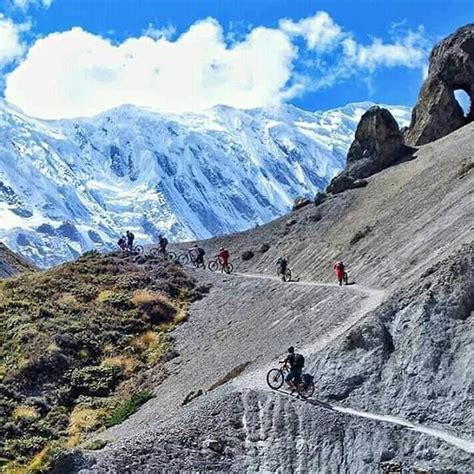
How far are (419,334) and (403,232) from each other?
22867mm

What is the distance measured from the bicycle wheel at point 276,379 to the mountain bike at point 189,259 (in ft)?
125

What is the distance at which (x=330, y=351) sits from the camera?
3033cm

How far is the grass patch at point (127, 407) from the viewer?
37.7 m

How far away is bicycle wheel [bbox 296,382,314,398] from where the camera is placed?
2867cm

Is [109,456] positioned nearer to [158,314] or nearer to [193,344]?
[193,344]

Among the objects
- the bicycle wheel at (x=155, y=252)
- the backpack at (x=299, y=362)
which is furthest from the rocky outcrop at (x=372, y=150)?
the backpack at (x=299, y=362)

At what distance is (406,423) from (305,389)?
3.81 metres

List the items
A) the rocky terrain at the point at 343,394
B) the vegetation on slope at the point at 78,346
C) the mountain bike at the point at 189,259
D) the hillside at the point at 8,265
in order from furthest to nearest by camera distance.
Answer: the hillside at the point at 8,265 < the mountain bike at the point at 189,259 < the vegetation on slope at the point at 78,346 < the rocky terrain at the point at 343,394

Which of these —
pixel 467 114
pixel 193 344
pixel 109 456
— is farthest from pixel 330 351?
pixel 467 114

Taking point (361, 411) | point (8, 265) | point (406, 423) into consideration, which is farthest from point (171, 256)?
point (406, 423)

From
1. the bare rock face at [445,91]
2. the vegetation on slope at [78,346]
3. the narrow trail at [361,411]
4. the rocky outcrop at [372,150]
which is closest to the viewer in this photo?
the narrow trail at [361,411]

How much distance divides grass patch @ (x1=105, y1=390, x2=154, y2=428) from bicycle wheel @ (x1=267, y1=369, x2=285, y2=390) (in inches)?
396

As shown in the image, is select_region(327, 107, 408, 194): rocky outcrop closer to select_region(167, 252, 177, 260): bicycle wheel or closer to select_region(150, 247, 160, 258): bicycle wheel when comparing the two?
select_region(167, 252, 177, 260): bicycle wheel

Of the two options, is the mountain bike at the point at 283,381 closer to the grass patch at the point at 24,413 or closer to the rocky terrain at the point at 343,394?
the rocky terrain at the point at 343,394
